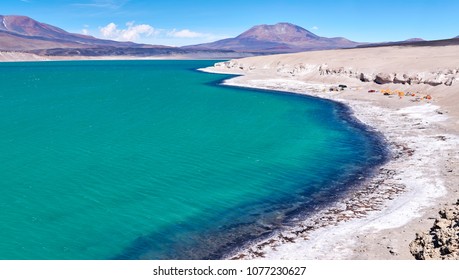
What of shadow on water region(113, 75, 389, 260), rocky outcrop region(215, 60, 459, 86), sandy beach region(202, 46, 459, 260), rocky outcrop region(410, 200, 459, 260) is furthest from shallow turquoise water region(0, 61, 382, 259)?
rocky outcrop region(215, 60, 459, 86)

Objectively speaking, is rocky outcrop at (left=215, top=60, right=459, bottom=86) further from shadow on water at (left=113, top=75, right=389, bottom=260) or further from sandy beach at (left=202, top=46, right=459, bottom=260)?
shadow on water at (left=113, top=75, right=389, bottom=260)

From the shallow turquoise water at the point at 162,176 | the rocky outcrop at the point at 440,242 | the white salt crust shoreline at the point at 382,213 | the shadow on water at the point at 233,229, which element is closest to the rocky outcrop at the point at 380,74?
the shallow turquoise water at the point at 162,176

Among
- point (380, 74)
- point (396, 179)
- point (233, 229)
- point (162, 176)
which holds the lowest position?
point (233, 229)

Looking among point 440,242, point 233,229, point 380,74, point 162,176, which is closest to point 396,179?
point 440,242

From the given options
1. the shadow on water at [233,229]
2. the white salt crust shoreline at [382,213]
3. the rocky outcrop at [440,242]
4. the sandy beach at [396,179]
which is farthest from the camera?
the shadow on water at [233,229]

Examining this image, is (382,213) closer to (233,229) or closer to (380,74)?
(233,229)

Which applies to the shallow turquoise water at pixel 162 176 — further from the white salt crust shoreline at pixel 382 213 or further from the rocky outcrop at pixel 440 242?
the rocky outcrop at pixel 440 242

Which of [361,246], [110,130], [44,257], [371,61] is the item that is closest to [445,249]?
[361,246]
